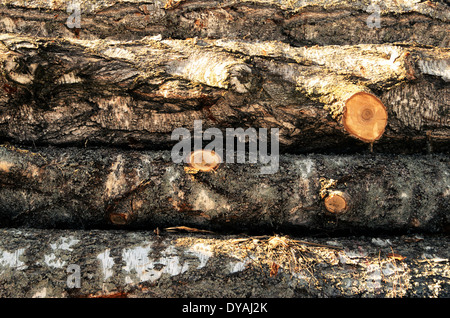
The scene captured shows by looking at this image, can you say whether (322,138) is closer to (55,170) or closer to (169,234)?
(169,234)

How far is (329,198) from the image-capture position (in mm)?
2158

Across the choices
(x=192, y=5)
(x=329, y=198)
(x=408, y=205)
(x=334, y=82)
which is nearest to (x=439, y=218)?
(x=408, y=205)

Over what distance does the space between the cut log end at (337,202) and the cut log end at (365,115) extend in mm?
407

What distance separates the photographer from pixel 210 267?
1.93m

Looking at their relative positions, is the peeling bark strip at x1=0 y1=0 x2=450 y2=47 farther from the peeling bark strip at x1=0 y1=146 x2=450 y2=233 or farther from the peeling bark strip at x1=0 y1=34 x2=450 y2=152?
the peeling bark strip at x1=0 y1=146 x2=450 y2=233

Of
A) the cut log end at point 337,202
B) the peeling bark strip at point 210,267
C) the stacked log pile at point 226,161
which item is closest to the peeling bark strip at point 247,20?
the stacked log pile at point 226,161

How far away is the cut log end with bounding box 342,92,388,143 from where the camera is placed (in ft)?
6.49

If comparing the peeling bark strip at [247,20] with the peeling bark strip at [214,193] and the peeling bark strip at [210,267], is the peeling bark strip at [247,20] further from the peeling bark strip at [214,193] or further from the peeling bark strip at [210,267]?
the peeling bark strip at [210,267]

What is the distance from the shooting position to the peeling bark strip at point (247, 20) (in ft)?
8.92

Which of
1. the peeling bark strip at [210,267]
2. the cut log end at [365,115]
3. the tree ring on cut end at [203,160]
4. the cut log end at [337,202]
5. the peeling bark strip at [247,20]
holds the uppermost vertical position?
the peeling bark strip at [247,20]

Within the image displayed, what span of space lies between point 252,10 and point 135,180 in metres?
1.69

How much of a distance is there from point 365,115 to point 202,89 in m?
1.04

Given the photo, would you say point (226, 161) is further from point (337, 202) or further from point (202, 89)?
point (337, 202)

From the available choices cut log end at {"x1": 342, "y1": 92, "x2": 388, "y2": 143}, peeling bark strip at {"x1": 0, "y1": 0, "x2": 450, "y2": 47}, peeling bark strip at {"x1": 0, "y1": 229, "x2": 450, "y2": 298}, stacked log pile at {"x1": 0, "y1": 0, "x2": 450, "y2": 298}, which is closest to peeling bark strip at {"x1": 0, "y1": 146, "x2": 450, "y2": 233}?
stacked log pile at {"x1": 0, "y1": 0, "x2": 450, "y2": 298}
